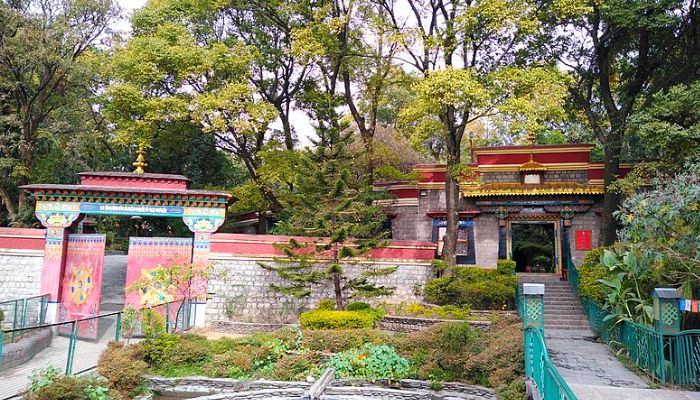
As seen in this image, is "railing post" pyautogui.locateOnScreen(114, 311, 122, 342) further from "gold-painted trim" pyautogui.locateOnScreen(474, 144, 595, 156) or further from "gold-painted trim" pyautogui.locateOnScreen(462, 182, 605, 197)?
"gold-painted trim" pyautogui.locateOnScreen(474, 144, 595, 156)

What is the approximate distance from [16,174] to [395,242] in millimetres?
14200

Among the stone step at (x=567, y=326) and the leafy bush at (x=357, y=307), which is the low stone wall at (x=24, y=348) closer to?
the leafy bush at (x=357, y=307)

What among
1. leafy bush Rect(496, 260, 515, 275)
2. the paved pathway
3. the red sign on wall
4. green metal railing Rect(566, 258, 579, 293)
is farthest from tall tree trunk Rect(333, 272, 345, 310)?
the red sign on wall

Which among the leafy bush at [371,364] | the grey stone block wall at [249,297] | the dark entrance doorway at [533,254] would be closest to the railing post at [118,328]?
the grey stone block wall at [249,297]

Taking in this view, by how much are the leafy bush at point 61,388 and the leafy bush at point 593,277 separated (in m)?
11.0

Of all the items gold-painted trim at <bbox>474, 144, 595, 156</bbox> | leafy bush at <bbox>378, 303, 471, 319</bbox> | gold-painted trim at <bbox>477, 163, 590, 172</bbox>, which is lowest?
leafy bush at <bbox>378, 303, 471, 319</bbox>

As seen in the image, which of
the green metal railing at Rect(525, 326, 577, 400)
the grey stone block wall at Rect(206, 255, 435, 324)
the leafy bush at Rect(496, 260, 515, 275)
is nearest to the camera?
the green metal railing at Rect(525, 326, 577, 400)

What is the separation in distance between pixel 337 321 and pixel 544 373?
317 inches

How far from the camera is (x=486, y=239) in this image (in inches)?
760

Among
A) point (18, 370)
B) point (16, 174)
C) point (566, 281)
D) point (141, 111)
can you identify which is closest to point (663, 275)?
point (566, 281)

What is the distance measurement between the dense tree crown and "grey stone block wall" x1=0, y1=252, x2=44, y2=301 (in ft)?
15.5

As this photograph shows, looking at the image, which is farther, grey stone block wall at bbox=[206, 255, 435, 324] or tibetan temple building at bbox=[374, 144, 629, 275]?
tibetan temple building at bbox=[374, 144, 629, 275]

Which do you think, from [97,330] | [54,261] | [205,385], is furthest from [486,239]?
[54,261]

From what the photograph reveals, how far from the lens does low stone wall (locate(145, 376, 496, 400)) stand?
992 cm
